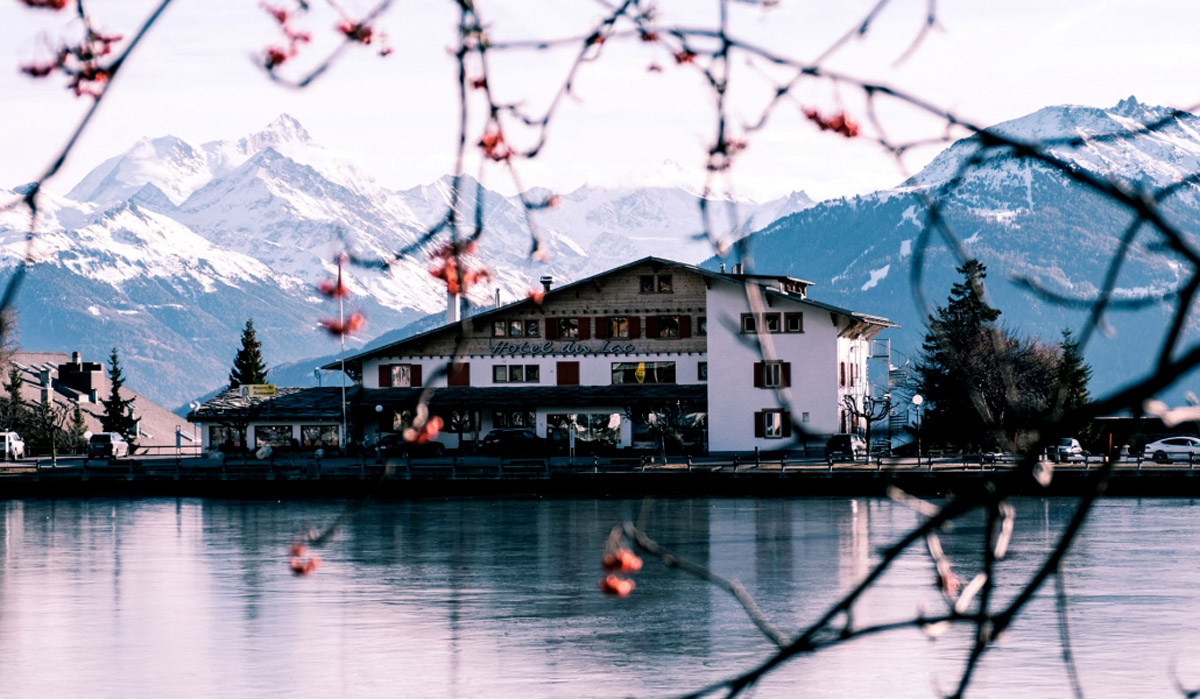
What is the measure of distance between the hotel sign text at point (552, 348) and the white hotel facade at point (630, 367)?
0.05 metres

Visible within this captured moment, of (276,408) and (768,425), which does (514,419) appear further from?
(276,408)

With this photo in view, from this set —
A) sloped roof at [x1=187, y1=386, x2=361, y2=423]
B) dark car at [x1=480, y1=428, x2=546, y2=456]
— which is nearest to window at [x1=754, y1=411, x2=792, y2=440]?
dark car at [x1=480, y1=428, x2=546, y2=456]

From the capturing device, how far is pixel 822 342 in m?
77.0

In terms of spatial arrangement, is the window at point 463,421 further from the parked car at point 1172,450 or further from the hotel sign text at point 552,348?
A: the parked car at point 1172,450

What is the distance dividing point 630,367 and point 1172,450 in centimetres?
2602

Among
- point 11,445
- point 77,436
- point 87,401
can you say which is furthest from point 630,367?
point 87,401

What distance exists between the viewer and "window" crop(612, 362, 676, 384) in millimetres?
80000

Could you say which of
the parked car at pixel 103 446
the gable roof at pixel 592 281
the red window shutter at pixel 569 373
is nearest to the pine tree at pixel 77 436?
the parked car at pixel 103 446

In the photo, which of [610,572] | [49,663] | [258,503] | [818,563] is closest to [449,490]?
[258,503]

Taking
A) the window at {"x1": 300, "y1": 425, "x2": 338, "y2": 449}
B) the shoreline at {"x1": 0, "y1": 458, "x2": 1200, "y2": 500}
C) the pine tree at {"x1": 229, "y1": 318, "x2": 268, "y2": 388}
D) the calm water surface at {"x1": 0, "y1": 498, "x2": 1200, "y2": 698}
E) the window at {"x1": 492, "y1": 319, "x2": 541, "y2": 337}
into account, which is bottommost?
the calm water surface at {"x1": 0, "y1": 498, "x2": 1200, "y2": 698}

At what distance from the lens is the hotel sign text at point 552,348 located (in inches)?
3152

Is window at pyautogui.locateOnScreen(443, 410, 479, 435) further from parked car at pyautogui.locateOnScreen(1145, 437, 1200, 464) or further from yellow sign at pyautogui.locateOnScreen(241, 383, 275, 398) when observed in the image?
parked car at pyautogui.locateOnScreen(1145, 437, 1200, 464)

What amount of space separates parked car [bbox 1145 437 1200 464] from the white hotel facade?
1429 centimetres

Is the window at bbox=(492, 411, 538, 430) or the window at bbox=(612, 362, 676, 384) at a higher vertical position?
the window at bbox=(612, 362, 676, 384)
